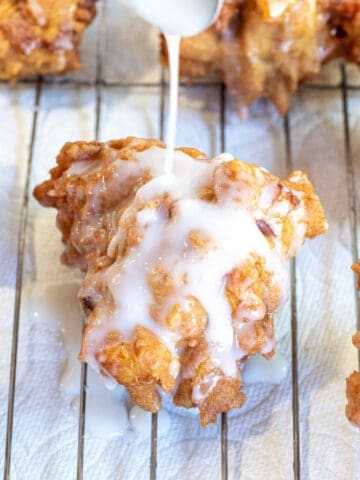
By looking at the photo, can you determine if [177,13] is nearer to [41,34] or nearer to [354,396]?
[41,34]

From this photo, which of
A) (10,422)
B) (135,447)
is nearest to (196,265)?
(135,447)

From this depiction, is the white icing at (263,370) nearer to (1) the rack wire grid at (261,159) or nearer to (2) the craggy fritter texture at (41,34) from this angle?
(1) the rack wire grid at (261,159)

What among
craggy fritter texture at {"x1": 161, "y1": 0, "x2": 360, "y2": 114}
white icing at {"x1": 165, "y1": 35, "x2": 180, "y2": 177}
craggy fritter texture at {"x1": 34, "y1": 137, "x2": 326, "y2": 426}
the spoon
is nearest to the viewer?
craggy fritter texture at {"x1": 34, "y1": 137, "x2": 326, "y2": 426}

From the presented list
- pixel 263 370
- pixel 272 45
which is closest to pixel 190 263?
pixel 263 370

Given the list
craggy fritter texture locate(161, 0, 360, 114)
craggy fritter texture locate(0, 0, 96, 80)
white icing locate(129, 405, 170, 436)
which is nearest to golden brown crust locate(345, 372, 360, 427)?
white icing locate(129, 405, 170, 436)

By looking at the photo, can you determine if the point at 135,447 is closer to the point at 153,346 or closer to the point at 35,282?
the point at 153,346

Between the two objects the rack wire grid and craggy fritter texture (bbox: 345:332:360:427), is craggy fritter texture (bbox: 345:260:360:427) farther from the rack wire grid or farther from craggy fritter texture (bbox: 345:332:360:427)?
the rack wire grid

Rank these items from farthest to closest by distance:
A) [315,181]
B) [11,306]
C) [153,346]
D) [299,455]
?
[315,181]
[11,306]
[299,455]
[153,346]
